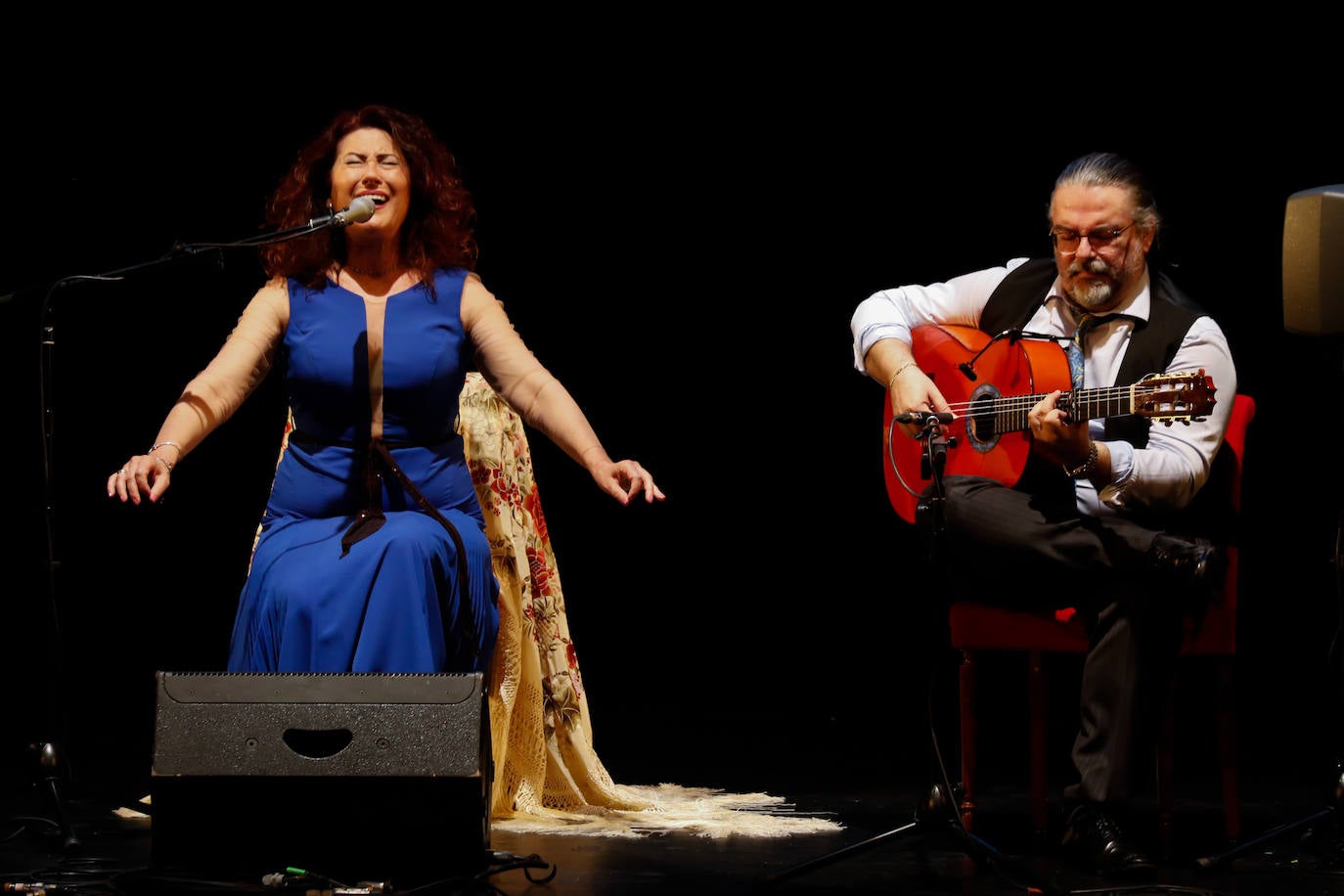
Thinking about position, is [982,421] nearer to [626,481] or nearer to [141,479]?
[626,481]

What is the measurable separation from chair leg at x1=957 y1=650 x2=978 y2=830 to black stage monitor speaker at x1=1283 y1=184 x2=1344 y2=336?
3.06 ft

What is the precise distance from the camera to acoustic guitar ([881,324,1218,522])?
253 cm

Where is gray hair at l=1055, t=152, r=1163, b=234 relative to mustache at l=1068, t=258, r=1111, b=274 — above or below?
above

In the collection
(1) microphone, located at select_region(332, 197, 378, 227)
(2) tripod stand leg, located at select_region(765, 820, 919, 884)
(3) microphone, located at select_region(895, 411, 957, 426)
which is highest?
(1) microphone, located at select_region(332, 197, 378, 227)

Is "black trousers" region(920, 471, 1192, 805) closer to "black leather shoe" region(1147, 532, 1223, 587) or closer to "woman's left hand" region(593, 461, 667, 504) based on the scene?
"black leather shoe" region(1147, 532, 1223, 587)

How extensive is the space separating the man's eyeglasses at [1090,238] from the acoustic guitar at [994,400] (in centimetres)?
20

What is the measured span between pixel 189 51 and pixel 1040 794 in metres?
3.23

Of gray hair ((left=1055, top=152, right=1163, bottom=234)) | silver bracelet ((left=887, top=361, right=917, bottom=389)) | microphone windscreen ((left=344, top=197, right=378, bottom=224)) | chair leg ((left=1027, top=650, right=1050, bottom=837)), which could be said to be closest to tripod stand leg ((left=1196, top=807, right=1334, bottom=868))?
chair leg ((left=1027, top=650, right=1050, bottom=837))

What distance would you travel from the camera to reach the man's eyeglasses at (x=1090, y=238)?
9.46 feet

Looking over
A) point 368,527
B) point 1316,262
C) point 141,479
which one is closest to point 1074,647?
point 1316,262

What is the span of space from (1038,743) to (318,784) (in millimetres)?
1485

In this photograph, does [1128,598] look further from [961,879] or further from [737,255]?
[737,255]

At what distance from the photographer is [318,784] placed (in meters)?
2.15

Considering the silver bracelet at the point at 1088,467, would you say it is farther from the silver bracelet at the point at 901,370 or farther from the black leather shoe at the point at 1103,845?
the black leather shoe at the point at 1103,845
